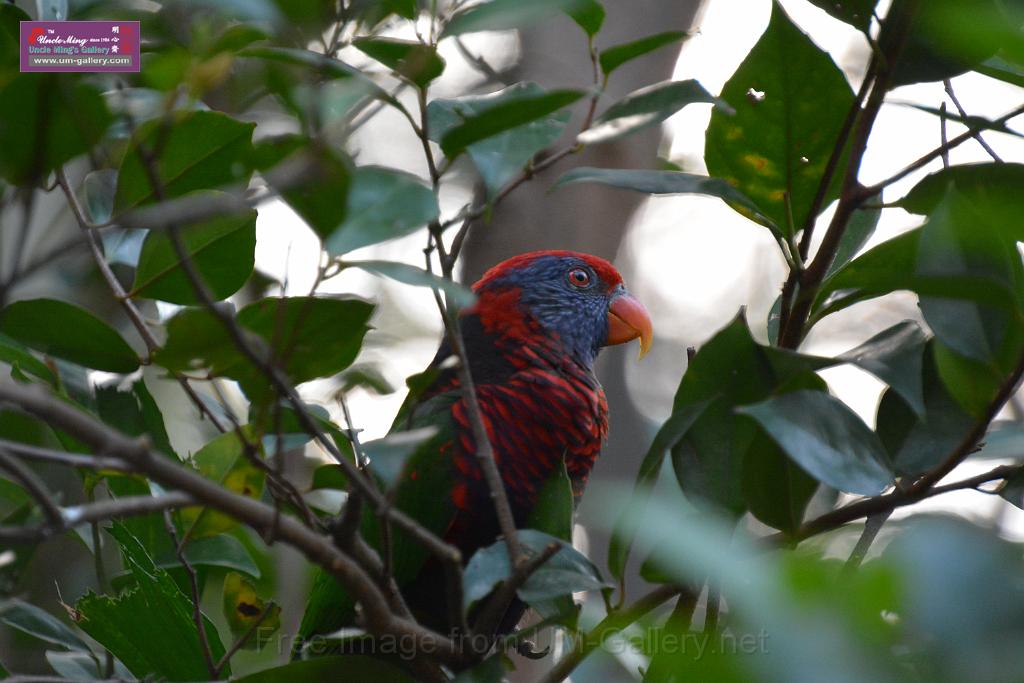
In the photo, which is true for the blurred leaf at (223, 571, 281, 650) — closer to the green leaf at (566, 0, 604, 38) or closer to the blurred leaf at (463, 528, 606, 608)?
the blurred leaf at (463, 528, 606, 608)

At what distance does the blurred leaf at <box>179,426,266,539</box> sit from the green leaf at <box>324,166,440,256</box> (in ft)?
1.19

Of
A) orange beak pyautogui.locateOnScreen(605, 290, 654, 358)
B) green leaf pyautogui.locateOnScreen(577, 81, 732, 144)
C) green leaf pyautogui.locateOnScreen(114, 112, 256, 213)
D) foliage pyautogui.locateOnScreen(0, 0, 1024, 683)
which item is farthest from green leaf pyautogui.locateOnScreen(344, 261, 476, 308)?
orange beak pyautogui.locateOnScreen(605, 290, 654, 358)

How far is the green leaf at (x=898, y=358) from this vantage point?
3.63 feet

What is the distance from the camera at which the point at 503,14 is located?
1.02 meters

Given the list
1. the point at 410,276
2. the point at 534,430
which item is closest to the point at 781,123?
the point at 410,276

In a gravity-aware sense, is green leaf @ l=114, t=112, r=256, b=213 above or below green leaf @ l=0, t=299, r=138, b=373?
above

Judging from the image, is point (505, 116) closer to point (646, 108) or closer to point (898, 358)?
point (646, 108)

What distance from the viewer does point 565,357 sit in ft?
7.43

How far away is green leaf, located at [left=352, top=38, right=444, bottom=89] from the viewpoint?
104cm

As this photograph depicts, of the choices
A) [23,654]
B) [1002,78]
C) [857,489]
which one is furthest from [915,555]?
[23,654]

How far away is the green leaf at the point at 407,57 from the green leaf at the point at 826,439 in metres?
0.53

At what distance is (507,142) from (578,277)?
4.60 feet

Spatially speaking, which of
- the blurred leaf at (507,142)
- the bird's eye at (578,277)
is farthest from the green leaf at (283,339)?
the bird's eye at (578,277)

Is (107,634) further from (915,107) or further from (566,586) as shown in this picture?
(915,107)
